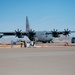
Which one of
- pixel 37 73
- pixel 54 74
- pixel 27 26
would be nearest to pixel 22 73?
pixel 37 73

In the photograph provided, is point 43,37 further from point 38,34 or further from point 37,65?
point 37,65

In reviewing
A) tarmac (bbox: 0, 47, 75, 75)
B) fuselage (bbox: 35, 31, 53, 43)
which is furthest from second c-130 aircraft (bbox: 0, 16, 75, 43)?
tarmac (bbox: 0, 47, 75, 75)

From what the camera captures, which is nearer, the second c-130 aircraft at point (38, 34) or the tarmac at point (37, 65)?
the tarmac at point (37, 65)

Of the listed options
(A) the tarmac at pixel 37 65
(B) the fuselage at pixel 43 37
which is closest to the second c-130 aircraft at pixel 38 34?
(B) the fuselage at pixel 43 37

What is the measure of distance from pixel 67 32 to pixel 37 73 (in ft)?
172

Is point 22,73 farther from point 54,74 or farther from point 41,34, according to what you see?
point 41,34

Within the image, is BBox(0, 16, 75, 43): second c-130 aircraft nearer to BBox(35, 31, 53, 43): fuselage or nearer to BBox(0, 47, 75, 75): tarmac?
BBox(35, 31, 53, 43): fuselage

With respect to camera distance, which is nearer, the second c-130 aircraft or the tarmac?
the tarmac

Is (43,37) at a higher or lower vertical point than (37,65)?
higher

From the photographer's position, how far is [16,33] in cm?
5475

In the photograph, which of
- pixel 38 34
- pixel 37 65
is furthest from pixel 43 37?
pixel 37 65

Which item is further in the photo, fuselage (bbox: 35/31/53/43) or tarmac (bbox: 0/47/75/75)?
fuselage (bbox: 35/31/53/43)

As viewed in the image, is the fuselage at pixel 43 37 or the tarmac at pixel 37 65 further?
the fuselage at pixel 43 37

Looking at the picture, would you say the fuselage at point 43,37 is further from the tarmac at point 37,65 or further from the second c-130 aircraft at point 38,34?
the tarmac at point 37,65
